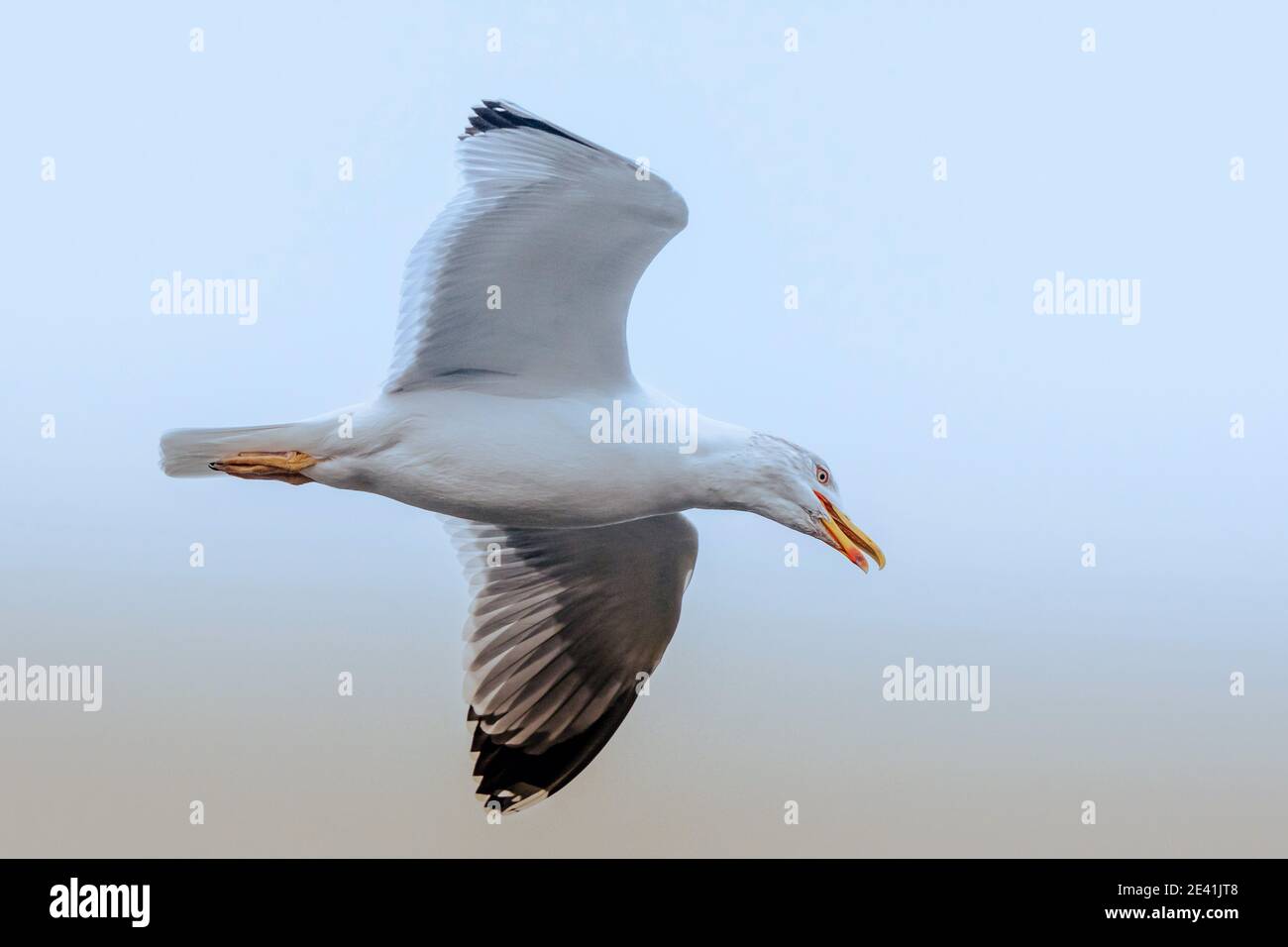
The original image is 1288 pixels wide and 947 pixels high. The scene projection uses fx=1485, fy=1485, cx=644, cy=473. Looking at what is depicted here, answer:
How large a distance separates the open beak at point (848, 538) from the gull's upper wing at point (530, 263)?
0.70 m

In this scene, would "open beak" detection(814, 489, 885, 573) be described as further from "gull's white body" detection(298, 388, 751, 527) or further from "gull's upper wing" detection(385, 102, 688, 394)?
"gull's upper wing" detection(385, 102, 688, 394)

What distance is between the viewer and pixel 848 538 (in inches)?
165

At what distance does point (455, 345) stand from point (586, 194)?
24.2 inches

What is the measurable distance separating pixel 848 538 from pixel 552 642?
126cm

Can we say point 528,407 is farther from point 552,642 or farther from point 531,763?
point 531,763

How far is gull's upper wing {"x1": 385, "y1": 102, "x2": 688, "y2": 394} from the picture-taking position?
154 inches

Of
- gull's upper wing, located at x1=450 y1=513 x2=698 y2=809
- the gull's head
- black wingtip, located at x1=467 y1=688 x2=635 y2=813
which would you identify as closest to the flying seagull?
the gull's head

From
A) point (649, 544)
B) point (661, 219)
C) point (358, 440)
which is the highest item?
point (661, 219)

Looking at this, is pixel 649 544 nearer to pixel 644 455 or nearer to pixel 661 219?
pixel 644 455

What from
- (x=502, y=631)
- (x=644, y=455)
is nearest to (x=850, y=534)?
(x=644, y=455)

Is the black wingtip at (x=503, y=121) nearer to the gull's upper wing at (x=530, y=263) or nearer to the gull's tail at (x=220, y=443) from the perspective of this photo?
the gull's upper wing at (x=530, y=263)

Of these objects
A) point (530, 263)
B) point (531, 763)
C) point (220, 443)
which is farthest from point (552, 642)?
point (530, 263)

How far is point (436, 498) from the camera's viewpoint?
4.20 metres

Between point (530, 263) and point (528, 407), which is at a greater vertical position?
point (530, 263)
